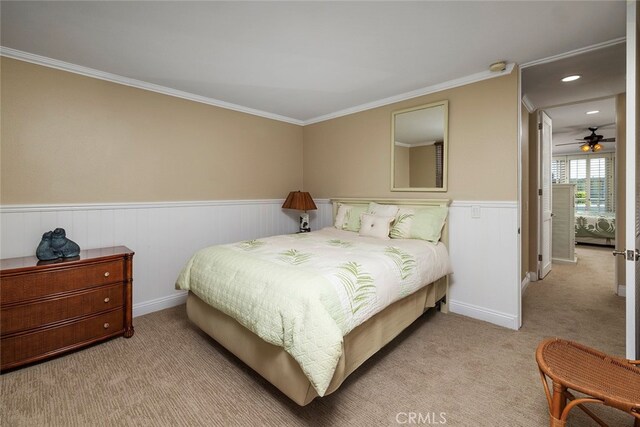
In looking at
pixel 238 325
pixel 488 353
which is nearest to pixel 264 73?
pixel 238 325

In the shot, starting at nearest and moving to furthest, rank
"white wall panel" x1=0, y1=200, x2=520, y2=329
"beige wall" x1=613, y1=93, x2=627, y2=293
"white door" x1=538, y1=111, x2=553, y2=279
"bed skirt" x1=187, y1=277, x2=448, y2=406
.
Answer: "bed skirt" x1=187, y1=277, x2=448, y2=406 < "white wall panel" x1=0, y1=200, x2=520, y2=329 < "beige wall" x1=613, y1=93, x2=627, y2=293 < "white door" x1=538, y1=111, x2=553, y2=279

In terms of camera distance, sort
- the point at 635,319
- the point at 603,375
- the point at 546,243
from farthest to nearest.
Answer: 1. the point at 546,243
2. the point at 635,319
3. the point at 603,375

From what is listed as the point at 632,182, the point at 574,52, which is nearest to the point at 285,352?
the point at 632,182

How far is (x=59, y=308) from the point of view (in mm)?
2170

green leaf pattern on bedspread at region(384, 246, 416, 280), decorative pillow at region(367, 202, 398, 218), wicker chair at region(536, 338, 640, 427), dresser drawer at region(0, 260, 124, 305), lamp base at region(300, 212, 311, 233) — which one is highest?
decorative pillow at region(367, 202, 398, 218)

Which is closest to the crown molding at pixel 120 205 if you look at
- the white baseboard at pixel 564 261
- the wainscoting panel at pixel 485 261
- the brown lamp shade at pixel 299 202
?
the brown lamp shade at pixel 299 202

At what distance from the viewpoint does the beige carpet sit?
1.61m

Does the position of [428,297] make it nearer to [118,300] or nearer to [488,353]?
[488,353]

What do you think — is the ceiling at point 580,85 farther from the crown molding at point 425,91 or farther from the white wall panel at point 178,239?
the white wall panel at point 178,239

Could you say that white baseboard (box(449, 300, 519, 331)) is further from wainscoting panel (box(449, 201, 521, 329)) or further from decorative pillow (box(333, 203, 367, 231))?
decorative pillow (box(333, 203, 367, 231))

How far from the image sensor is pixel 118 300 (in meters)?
2.45

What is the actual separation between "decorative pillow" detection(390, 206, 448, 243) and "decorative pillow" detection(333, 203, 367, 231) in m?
0.54

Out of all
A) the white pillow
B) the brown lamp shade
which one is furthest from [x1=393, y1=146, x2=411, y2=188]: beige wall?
the brown lamp shade

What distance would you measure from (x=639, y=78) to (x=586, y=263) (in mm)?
4642
